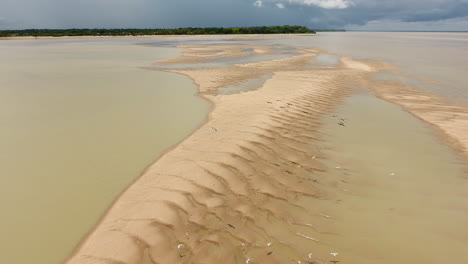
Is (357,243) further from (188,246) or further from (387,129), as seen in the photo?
(387,129)

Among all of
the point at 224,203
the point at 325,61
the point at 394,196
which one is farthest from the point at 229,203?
the point at 325,61

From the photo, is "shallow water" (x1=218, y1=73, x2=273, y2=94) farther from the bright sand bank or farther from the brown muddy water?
the bright sand bank

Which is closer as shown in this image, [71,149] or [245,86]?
[71,149]

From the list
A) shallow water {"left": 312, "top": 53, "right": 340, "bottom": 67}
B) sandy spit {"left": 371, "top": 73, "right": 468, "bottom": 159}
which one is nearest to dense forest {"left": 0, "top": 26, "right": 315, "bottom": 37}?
shallow water {"left": 312, "top": 53, "right": 340, "bottom": 67}

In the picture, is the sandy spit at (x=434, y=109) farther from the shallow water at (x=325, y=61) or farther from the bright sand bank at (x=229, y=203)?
the shallow water at (x=325, y=61)

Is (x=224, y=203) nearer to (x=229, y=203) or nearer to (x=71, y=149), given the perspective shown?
(x=229, y=203)

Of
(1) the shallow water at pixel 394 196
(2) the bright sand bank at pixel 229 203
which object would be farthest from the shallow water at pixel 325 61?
(2) the bright sand bank at pixel 229 203
